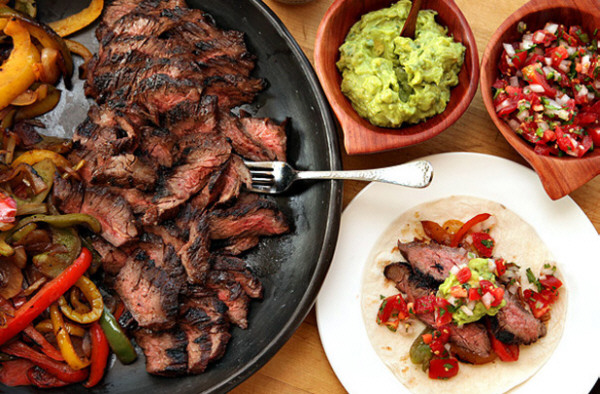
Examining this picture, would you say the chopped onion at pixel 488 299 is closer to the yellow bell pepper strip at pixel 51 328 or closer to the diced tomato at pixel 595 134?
the diced tomato at pixel 595 134

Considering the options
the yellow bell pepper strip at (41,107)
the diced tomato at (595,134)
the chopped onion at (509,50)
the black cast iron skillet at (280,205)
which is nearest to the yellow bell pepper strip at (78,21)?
the black cast iron skillet at (280,205)

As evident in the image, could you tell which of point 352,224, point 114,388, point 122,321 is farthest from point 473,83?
point 114,388

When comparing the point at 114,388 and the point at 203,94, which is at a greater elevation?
the point at 203,94

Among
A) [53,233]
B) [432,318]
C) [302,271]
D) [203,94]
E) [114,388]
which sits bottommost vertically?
[114,388]

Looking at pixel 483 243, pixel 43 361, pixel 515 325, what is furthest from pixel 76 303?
pixel 515 325

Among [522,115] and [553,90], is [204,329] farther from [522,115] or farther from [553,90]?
[553,90]

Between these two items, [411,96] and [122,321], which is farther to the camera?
[122,321]

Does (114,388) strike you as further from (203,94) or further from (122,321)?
(203,94)
